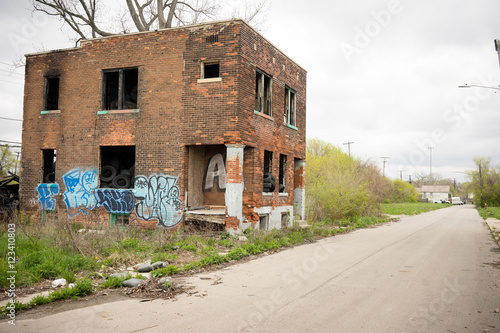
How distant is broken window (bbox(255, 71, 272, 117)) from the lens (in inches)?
650

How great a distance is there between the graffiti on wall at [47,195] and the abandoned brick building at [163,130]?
6cm

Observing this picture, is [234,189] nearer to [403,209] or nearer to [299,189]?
[299,189]

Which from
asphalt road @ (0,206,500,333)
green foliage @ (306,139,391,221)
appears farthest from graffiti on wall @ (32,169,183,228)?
green foliage @ (306,139,391,221)

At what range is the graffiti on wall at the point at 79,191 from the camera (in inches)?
640

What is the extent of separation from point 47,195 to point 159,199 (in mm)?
5844

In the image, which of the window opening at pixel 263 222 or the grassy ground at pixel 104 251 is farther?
the window opening at pixel 263 222

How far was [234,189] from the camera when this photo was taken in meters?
14.3

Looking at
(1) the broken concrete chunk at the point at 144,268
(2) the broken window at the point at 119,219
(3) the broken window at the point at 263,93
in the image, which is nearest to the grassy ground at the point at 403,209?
(3) the broken window at the point at 263,93

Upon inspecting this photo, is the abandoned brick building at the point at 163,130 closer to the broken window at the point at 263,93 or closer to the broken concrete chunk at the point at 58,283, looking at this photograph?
the broken window at the point at 263,93

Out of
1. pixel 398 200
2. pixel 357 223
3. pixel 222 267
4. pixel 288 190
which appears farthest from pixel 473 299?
pixel 398 200

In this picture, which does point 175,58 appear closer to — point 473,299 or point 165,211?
point 165,211

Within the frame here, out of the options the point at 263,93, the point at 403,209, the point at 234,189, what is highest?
the point at 263,93

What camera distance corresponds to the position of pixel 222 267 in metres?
9.55

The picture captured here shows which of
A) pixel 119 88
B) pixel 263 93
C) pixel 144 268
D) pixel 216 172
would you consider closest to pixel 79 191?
pixel 119 88
